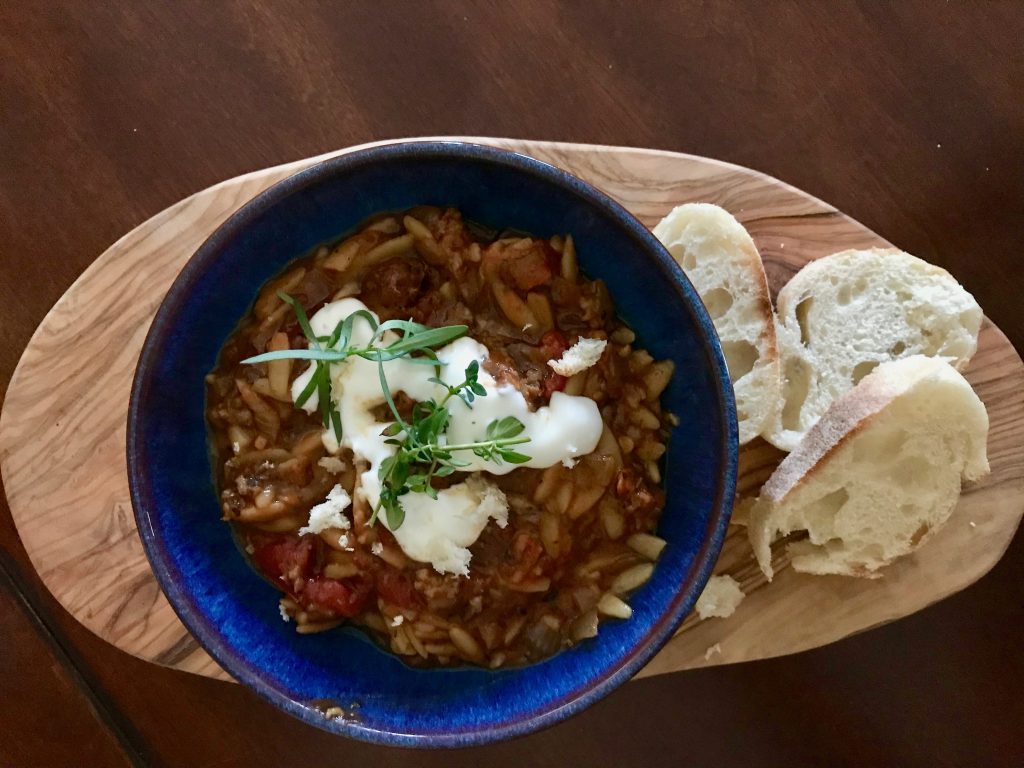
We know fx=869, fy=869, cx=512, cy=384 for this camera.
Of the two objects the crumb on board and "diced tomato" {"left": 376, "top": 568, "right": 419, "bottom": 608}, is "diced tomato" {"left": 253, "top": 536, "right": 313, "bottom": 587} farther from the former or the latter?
the crumb on board

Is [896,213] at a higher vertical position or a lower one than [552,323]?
lower

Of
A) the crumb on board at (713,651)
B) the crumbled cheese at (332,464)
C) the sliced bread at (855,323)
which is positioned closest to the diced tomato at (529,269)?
the crumbled cheese at (332,464)

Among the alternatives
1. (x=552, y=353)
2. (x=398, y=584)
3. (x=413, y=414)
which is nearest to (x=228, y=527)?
(x=398, y=584)

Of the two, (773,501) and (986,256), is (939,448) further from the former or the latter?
(986,256)

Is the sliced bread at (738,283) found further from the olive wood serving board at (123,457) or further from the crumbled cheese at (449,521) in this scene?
the crumbled cheese at (449,521)

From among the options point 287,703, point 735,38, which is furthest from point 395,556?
point 735,38

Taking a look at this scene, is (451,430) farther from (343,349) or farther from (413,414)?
(343,349)
